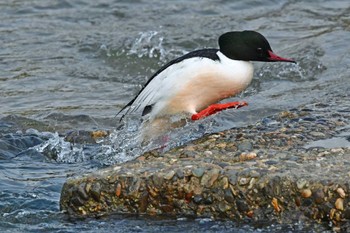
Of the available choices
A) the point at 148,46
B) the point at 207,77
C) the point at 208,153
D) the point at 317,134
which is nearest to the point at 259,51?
the point at 207,77

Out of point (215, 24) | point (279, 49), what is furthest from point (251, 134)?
point (215, 24)

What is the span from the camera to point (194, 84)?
300 inches

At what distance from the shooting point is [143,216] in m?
6.34

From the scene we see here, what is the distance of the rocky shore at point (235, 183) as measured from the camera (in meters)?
6.00

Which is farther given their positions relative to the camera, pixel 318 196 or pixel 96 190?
pixel 96 190

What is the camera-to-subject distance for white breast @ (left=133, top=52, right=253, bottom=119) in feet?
24.8

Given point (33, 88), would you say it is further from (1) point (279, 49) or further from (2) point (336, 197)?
(2) point (336, 197)

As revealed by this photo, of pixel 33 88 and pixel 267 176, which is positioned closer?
pixel 267 176

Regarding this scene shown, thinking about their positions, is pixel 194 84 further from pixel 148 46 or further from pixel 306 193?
pixel 148 46

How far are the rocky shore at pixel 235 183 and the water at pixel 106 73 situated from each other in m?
0.11

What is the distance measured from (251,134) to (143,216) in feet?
4.04

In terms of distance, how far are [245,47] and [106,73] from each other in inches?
174

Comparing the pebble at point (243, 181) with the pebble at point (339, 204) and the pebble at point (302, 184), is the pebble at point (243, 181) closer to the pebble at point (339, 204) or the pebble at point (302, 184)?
the pebble at point (302, 184)

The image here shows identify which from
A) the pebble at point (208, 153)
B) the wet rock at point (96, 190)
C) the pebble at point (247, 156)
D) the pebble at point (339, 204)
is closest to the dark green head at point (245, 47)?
the pebble at point (208, 153)
